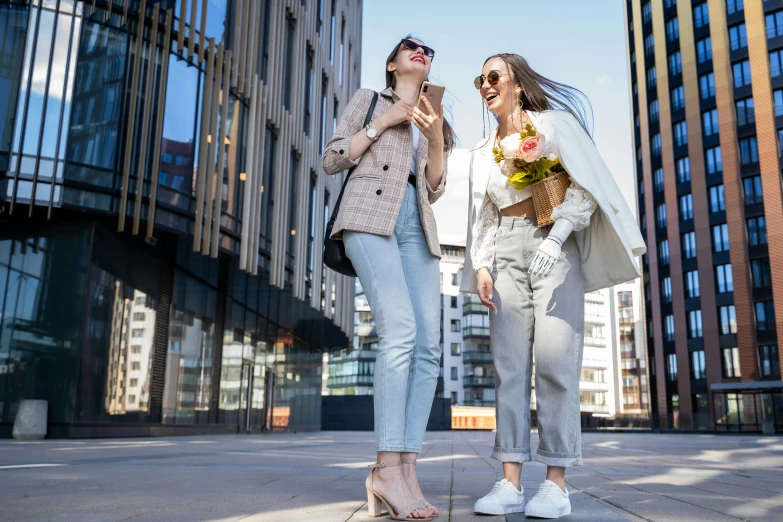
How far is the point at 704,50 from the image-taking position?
5216cm

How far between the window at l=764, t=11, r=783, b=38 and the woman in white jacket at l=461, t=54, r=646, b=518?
53242 mm

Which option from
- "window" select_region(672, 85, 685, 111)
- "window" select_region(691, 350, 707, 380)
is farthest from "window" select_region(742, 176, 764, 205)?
"window" select_region(691, 350, 707, 380)

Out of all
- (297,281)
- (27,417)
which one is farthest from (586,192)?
(297,281)

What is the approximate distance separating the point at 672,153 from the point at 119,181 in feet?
161

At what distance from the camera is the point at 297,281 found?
19.0 metres

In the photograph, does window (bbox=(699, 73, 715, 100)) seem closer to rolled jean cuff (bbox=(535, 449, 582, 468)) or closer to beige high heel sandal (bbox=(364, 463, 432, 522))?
rolled jean cuff (bbox=(535, 449, 582, 468))

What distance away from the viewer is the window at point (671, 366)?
52.8 meters

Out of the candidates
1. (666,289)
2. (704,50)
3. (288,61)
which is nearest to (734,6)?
(704,50)

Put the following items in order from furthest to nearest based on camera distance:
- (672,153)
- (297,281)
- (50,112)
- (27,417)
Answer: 1. (672,153)
2. (297,281)
3. (50,112)
4. (27,417)

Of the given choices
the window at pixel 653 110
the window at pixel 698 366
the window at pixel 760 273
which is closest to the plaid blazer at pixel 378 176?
the window at pixel 760 273

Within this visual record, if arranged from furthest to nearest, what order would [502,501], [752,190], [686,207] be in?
[686,207] → [752,190] → [502,501]

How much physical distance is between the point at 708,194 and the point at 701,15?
13.6m

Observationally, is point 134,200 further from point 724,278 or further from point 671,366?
point 671,366

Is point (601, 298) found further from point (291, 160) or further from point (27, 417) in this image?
point (27, 417)
